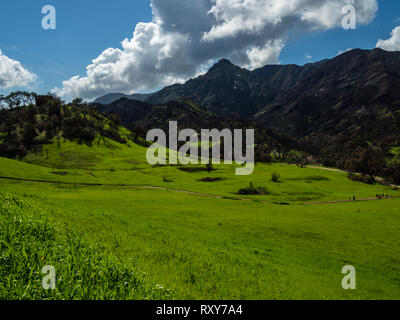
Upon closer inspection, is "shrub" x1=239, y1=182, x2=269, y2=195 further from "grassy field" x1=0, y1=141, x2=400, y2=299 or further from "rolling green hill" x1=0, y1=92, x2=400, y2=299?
"grassy field" x1=0, y1=141, x2=400, y2=299

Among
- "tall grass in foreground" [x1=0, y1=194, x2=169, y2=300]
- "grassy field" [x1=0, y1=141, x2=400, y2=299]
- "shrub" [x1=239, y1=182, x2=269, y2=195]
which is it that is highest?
"tall grass in foreground" [x1=0, y1=194, x2=169, y2=300]

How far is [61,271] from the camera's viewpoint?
768 cm

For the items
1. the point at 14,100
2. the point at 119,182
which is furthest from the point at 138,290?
the point at 14,100

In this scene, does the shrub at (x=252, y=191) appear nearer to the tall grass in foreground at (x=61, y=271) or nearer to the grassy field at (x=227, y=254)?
the grassy field at (x=227, y=254)

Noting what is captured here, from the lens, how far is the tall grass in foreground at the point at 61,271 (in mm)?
6738

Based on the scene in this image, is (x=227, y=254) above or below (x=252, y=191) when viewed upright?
above

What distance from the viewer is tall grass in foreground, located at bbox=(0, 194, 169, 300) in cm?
674

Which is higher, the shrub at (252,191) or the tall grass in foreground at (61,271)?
the tall grass in foreground at (61,271)

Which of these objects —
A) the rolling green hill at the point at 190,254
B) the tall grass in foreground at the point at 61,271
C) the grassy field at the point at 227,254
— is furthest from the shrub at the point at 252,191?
the tall grass in foreground at the point at 61,271

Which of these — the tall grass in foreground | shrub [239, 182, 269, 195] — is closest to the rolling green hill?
the tall grass in foreground

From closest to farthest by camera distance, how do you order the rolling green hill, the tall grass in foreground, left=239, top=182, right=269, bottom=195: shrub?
1. the tall grass in foreground
2. the rolling green hill
3. left=239, top=182, right=269, bottom=195: shrub

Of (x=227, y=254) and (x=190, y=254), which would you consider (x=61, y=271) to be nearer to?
(x=190, y=254)

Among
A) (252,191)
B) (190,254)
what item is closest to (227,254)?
(190,254)
